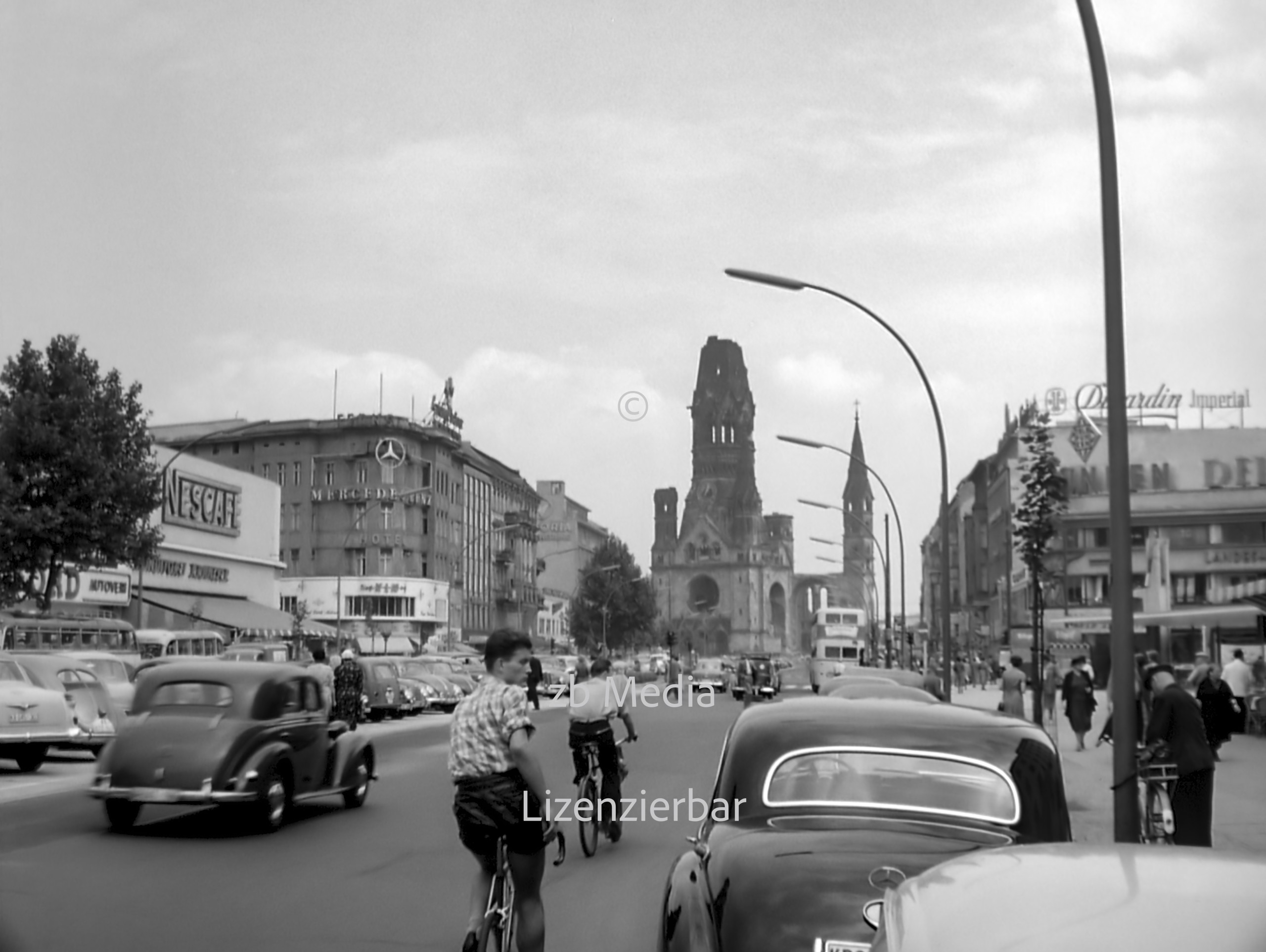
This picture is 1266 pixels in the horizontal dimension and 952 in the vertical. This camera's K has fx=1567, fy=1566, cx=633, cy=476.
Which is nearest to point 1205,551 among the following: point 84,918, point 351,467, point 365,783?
point 351,467

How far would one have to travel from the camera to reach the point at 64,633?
3647 centimetres

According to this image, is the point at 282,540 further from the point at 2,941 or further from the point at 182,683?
the point at 2,941

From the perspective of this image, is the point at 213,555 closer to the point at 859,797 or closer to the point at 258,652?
the point at 258,652

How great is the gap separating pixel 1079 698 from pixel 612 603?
100 m

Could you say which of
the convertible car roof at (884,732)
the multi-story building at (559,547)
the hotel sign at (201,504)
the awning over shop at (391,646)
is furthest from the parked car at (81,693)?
the multi-story building at (559,547)

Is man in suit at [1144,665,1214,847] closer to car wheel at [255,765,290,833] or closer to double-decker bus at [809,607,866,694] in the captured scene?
car wheel at [255,765,290,833]

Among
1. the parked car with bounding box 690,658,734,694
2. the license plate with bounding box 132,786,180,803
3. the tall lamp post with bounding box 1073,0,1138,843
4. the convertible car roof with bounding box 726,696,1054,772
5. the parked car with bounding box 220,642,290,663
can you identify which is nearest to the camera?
the convertible car roof with bounding box 726,696,1054,772

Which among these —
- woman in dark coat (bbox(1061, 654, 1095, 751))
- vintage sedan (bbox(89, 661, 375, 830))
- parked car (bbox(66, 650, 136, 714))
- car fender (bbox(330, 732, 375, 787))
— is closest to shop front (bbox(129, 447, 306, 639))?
parked car (bbox(66, 650, 136, 714))

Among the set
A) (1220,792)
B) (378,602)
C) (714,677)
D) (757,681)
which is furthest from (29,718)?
(378,602)

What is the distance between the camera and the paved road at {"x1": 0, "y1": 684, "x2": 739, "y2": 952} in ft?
30.4

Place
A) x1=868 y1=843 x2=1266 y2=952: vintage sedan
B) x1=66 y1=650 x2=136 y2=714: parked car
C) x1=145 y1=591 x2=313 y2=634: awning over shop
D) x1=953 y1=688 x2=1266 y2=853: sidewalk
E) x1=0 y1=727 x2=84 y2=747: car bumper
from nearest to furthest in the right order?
x1=868 y1=843 x2=1266 y2=952: vintage sedan → x1=953 y1=688 x2=1266 y2=853: sidewalk → x1=0 y1=727 x2=84 y2=747: car bumper → x1=66 y1=650 x2=136 y2=714: parked car → x1=145 y1=591 x2=313 y2=634: awning over shop

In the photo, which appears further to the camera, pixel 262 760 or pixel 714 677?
pixel 714 677

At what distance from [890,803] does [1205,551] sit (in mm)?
79025

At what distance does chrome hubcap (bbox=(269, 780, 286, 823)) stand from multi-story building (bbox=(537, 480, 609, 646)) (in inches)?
5038
